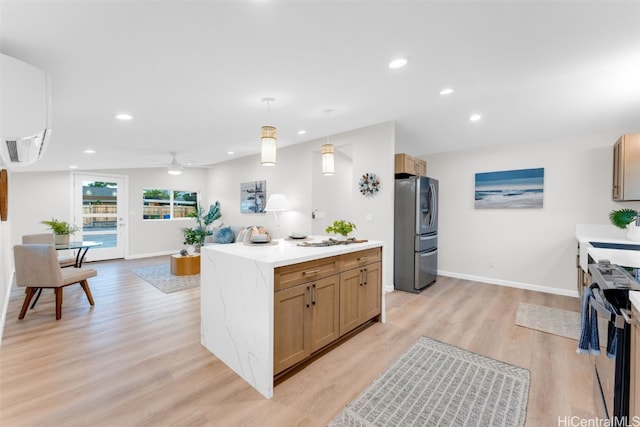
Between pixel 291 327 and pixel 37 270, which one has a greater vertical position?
pixel 37 270

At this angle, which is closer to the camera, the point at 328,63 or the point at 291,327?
the point at 291,327

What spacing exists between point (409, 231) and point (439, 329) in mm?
1571

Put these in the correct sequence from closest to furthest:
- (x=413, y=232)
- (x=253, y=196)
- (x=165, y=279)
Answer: (x=413, y=232) → (x=165, y=279) → (x=253, y=196)

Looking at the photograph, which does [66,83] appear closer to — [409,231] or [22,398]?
[22,398]

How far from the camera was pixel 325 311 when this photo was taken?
2324 mm

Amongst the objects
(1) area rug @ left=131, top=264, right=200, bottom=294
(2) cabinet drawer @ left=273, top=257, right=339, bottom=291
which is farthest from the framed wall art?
(2) cabinet drawer @ left=273, top=257, right=339, bottom=291

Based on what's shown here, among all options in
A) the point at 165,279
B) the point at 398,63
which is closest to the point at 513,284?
the point at 398,63

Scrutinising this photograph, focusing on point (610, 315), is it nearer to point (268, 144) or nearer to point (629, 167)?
point (268, 144)

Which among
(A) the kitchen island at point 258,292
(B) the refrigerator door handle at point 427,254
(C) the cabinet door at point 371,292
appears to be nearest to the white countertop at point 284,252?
(A) the kitchen island at point 258,292

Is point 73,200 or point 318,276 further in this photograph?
point 73,200

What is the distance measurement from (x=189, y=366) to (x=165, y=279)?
3082mm

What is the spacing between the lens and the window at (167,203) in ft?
24.2

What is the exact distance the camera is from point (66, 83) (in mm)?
2258

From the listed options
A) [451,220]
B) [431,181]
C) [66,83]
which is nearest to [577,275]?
[451,220]
